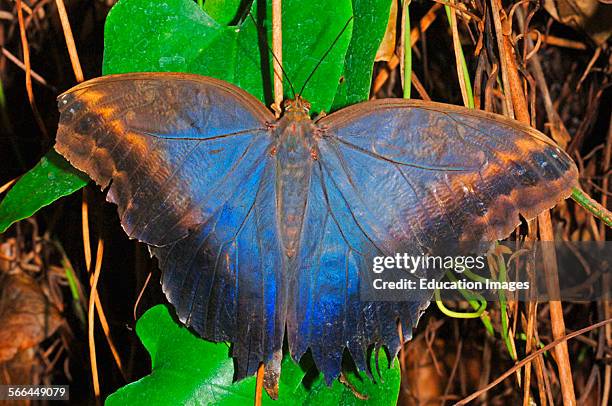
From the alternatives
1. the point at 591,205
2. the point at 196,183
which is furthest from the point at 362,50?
the point at 591,205

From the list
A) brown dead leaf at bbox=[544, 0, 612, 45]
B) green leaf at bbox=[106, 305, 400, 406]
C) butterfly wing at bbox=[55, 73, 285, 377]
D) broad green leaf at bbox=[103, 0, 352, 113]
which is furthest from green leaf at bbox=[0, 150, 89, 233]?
brown dead leaf at bbox=[544, 0, 612, 45]

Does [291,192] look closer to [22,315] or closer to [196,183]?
[196,183]

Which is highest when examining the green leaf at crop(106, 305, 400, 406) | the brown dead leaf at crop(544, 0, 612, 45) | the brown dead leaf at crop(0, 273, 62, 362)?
the brown dead leaf at crop(544, 0, 612, 45)

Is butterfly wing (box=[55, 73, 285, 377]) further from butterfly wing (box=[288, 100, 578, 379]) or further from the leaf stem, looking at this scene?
the leaf stem

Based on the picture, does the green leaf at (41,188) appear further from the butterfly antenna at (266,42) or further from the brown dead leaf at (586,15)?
the brown dead leaf at (586,15)

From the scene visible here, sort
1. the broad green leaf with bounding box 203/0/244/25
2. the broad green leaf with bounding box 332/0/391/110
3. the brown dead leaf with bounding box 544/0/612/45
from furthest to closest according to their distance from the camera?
the brown dead leaf with bounding box 544/0/612/45 < the broad green leaf with bounding box 203/0/244/25 < the broad green leaf with bounding box 332/0/391/110

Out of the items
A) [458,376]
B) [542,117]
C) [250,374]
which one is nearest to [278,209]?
[250,374]

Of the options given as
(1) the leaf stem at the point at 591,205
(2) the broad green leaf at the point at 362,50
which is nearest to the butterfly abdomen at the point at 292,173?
(2) the broad green leaf at the point at 362,50
